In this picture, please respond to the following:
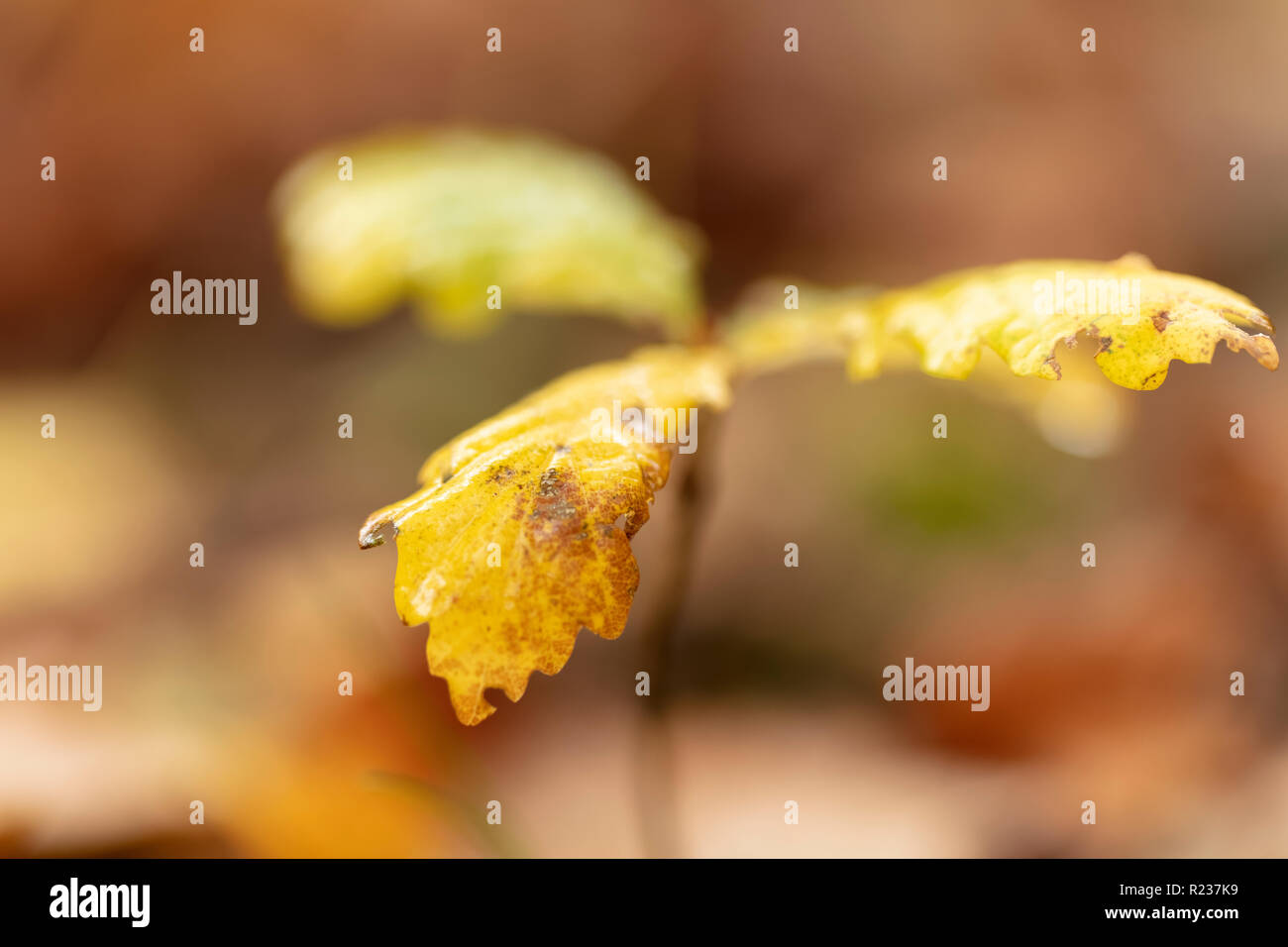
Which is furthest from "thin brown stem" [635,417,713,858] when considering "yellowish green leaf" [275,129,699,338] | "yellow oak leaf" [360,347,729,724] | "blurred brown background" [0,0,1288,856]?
"yellow oak leaf" [360,347,729,724]

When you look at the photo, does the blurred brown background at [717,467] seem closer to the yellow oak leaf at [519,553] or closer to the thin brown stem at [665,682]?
the thin brown stem at [665,682]

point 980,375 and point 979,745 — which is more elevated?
point 980,375

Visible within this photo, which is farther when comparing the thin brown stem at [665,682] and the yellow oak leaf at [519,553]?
the thin brown stem at [665,682]

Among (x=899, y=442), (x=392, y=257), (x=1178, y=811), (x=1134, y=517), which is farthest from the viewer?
(x=899, y=442)

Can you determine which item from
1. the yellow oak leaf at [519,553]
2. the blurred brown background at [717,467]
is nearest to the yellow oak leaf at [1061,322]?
the yellow oak leaf at [519,553]
